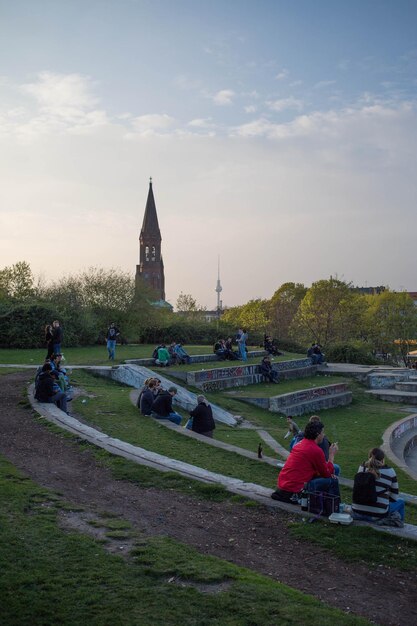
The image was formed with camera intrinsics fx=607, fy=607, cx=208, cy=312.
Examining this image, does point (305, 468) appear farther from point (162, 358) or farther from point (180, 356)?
point (180, 356)

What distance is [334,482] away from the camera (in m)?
8.07

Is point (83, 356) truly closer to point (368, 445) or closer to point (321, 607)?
point (368, 445)

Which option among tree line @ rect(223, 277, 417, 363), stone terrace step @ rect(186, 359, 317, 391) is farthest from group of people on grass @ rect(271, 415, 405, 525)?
tree line @ rect(223, 277, 417, 363)

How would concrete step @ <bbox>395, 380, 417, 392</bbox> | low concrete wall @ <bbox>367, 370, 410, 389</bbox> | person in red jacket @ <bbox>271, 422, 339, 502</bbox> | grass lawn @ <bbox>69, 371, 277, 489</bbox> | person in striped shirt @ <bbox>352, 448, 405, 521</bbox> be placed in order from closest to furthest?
person in striped shirt @ <bbox>352, 448, 405, 521</bbox> < person in red jacket @ <bbox>271, 422, 339, 502</bbox> < grass lawn @ <bbox>69, 371, 277, 489</bbox> < concrete step @ <bbox>395, 380, 417, 392</bbox> < low concrete wall @ <bbox>367, 370, 410, 389</bbox>

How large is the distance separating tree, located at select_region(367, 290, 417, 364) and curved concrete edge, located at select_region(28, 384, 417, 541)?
5209 cm

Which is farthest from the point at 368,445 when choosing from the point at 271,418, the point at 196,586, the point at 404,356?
the point at 404,356

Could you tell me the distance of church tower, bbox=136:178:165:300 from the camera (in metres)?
110

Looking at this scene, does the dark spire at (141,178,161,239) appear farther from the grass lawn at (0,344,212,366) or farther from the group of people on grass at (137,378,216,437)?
the group of people on grass at (137,378,216,437)

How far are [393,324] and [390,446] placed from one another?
48.7 meters

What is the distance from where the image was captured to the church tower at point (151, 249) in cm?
10975

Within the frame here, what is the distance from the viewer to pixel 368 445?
1642cm

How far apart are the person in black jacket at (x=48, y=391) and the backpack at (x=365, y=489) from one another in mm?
8771

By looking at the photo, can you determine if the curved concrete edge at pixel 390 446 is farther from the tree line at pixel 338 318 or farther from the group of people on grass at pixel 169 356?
the tree line at pixel 338 318

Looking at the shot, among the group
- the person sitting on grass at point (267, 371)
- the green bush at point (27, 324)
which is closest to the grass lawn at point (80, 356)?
the green bush at point (27, 324)
